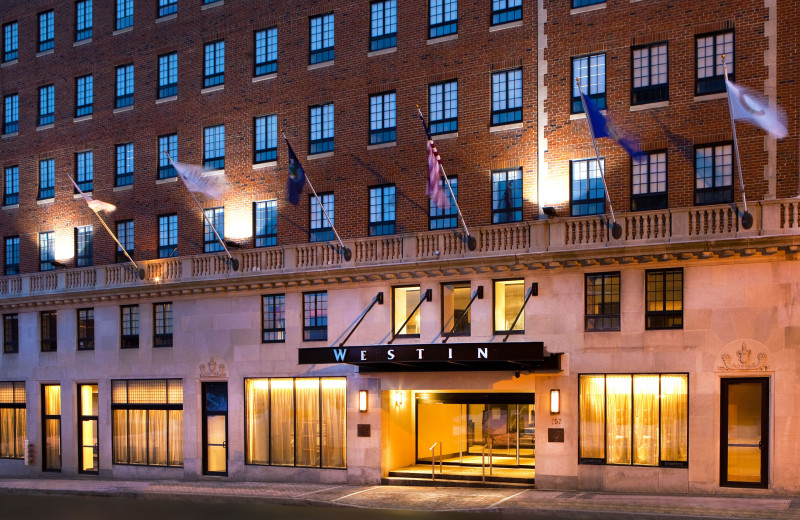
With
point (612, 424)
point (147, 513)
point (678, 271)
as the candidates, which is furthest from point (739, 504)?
point (147, 513)

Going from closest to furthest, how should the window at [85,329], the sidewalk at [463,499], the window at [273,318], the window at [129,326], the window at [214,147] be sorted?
the sidewalk at [463,499] < the window at [273,318] < the window at [214,147] < the window at [129,326] < the window at [85,329]

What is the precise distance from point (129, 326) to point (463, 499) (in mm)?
18523

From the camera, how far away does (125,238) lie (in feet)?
134

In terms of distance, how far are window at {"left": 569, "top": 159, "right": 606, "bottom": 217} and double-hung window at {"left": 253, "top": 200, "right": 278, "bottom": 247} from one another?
1226 centimetres

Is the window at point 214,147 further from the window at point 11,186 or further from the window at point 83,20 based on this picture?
the window at point 11,186

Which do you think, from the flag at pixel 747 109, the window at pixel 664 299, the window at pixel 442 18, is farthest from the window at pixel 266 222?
the flag at pixel 747 109

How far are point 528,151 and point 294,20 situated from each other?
38.0 feet

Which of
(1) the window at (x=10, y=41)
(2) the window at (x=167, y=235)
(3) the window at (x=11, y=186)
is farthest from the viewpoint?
(1) the window at (x=10, y=41)

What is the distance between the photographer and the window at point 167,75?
3966 centimetres

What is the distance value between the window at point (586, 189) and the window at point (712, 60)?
3806mm

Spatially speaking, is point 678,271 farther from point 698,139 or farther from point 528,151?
point 528,151

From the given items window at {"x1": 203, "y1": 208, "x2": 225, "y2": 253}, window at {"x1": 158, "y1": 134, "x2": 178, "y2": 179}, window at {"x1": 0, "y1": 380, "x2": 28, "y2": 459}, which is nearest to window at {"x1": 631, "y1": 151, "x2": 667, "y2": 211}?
window at {"x1": 203, "y1": 208, "x2": 225, "y2": 253}

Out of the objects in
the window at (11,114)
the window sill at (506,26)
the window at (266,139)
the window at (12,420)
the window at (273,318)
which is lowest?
the window at (12,420)

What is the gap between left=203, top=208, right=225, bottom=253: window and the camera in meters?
37.8
